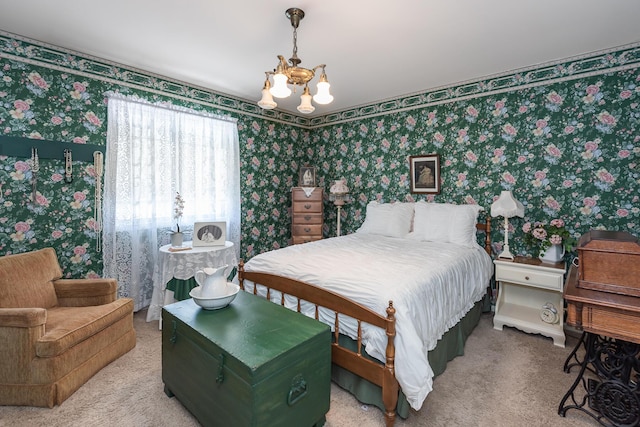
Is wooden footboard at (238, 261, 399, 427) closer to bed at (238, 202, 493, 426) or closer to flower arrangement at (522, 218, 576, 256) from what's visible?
bed at (238, 202, 493, 426)

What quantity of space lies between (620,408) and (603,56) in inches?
112

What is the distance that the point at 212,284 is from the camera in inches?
72.2

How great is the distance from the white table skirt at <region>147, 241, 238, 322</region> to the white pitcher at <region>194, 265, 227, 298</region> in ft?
3.32

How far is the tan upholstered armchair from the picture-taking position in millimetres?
1799

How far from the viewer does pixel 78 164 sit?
9.33 ft

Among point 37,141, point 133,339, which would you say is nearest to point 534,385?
point 133,339

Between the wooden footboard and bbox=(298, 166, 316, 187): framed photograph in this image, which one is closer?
the wooden footboard

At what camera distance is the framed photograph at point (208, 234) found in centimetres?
315

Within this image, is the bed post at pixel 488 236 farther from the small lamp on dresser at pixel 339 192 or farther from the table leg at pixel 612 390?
the small lamp on dresser at pixel 339 192

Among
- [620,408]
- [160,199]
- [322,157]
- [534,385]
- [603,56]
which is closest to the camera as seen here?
[620,408]

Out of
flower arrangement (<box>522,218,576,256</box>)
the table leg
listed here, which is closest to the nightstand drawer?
flower arrangement (<box>522,218,576,256</box>)

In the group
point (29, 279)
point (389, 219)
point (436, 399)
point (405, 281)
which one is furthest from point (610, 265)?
point (29, 279)

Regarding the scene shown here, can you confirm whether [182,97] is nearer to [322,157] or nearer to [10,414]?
[322,157]

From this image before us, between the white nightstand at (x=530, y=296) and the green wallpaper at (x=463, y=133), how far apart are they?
446mm
